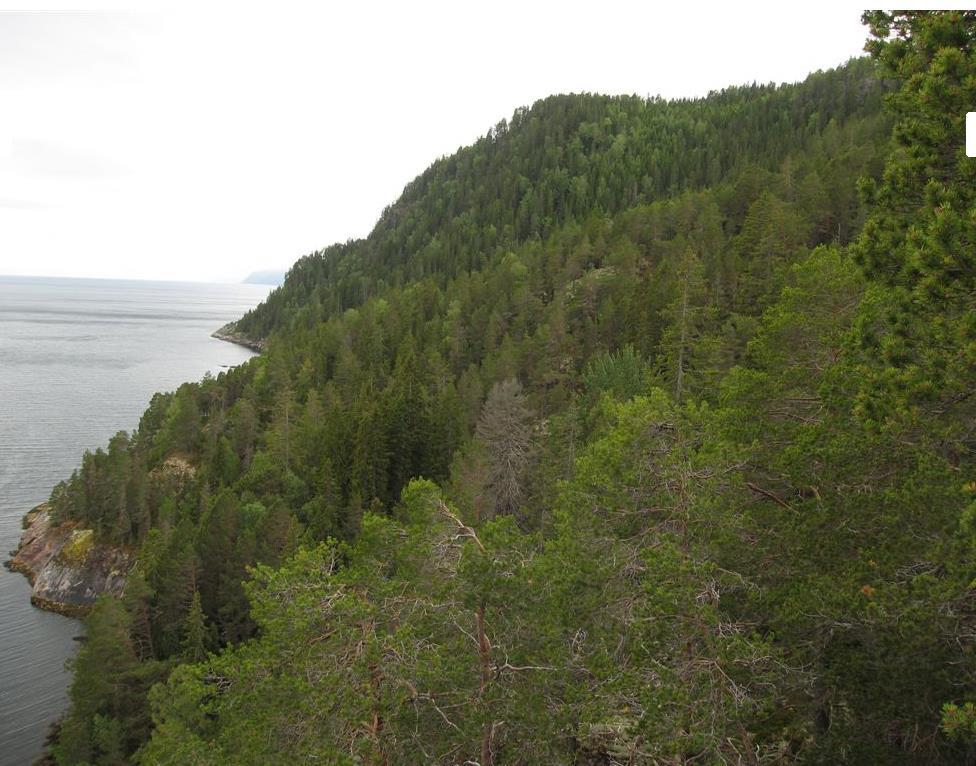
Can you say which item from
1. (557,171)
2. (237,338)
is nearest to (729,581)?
(557,171)

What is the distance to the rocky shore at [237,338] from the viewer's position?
478 ft

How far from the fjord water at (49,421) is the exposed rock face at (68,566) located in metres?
1.00

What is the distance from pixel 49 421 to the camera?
7306 centimetres

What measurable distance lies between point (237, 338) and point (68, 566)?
123720 millimetres

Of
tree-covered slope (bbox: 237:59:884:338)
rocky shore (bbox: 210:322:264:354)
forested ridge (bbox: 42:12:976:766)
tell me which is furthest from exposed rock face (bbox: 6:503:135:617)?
rocky shore (bbox: 210:322:264:354)

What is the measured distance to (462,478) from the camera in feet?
103

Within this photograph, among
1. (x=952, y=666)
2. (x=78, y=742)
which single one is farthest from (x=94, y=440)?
(x=952, y=666)

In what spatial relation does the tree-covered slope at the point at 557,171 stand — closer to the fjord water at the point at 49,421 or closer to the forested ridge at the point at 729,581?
the fjord water at the point at 49,421

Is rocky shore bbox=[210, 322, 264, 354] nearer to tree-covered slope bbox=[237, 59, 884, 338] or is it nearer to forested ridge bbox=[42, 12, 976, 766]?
tree-covered slope bbox=[237, 59, 884, 338]

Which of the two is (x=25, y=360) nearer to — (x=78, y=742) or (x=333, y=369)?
(x=333, y=369)

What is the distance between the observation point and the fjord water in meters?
32.1

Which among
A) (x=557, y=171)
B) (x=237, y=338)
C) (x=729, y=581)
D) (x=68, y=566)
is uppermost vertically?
(x=557, y=171)

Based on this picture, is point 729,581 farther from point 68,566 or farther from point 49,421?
point 49,421

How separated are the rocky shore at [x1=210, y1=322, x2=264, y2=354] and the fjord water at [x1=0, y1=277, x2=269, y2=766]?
296 centimetres
